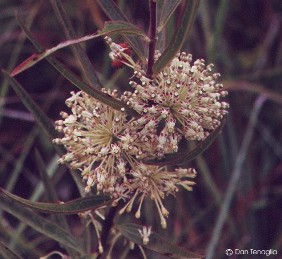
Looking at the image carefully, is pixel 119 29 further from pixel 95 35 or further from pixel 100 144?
pixel 100 144

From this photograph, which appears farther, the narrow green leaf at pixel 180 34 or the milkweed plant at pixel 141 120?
the milkweed plant at pixel 141 120

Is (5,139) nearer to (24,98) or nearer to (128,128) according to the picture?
(24,98)

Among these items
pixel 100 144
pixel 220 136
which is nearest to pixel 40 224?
pixel 100 144

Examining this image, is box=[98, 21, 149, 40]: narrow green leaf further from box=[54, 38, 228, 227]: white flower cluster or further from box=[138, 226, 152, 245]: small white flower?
box=[138, 226, 152, 245]: small white flower

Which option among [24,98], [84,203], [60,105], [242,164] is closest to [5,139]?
[60,105]

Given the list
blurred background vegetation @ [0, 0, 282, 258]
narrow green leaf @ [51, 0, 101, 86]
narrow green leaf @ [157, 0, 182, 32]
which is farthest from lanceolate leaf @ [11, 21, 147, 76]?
blurred background vegetation @ [0, 0, 282, 258]

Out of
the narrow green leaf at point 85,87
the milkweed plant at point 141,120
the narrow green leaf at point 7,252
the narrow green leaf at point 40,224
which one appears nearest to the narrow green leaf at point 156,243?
the milkweed plant at point 141,120

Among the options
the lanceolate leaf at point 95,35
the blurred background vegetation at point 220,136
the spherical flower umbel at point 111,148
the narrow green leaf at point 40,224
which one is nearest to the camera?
the lanceolate leaf at point 95,35

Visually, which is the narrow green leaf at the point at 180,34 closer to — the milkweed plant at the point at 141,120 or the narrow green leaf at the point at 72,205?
the milkweed plant at the point at 141,120
